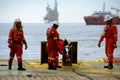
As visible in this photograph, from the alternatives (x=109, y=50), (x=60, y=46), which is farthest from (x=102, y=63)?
(x=60, y=46)

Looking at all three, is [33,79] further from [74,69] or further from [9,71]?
[74,69]

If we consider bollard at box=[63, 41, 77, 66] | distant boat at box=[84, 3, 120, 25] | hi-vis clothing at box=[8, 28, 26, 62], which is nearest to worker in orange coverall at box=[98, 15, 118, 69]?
bollard at box=[63, 41, 77, 66]

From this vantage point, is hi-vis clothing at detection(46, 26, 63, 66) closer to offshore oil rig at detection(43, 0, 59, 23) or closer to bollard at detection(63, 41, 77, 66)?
bollard at detection(63, 41, 77, 66)

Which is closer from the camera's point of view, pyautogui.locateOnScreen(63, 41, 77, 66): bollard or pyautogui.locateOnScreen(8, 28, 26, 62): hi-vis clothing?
pyautogui.locateOnScreen(8, 28, 26, 62): hi-vis clothing

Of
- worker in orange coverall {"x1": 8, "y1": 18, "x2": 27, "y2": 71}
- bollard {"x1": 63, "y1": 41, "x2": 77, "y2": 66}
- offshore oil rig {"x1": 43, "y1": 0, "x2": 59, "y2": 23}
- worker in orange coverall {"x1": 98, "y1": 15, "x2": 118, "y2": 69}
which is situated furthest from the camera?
offshore oil rig {"x1": 43, "y1": 0, "x2": 59, "y2": 23}

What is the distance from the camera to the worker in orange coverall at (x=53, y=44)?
504 inches

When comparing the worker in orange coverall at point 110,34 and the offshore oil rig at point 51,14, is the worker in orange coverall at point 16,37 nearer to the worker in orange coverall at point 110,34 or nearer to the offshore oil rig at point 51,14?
the worker in orange coverall at point 110,34

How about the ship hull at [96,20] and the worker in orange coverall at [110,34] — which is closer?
the worker in orange coverall at [110,34]

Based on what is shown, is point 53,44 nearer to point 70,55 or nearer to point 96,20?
point 70,55

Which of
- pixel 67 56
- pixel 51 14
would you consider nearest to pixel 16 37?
pixel 67 56

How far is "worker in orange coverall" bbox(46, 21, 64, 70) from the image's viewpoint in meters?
12.8

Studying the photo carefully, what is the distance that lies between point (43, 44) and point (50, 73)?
7.33 feet

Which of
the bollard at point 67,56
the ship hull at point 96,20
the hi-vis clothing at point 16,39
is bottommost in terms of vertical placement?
the bollard at point 67,56

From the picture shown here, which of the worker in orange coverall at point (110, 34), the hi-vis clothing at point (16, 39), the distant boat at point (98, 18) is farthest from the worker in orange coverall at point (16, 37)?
the distant boat at point (98, 18)
